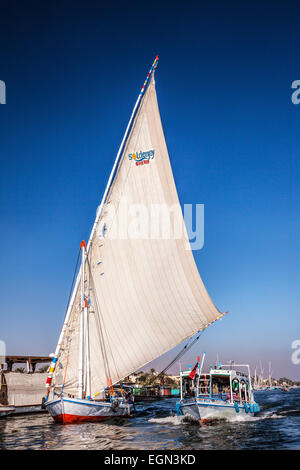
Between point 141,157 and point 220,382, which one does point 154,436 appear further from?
point 141,157

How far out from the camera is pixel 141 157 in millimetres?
32969

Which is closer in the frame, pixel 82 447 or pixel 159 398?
pixel 82 447

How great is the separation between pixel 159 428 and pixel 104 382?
17.4 feet

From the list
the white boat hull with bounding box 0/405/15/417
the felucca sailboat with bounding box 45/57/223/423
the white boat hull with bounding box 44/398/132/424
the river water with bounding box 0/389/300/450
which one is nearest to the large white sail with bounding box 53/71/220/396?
the felucca sailboat with bounding box 45/57/223/423

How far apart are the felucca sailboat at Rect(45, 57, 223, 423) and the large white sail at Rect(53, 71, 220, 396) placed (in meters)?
0.07

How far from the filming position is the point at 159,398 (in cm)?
9019

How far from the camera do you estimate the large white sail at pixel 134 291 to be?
3005 centimetres

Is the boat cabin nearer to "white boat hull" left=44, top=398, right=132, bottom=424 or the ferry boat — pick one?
the ferry boat

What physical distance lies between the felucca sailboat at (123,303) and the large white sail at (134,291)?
73 mm

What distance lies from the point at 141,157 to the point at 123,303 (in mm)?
12047

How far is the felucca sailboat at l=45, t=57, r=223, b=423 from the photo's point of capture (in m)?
29.9
